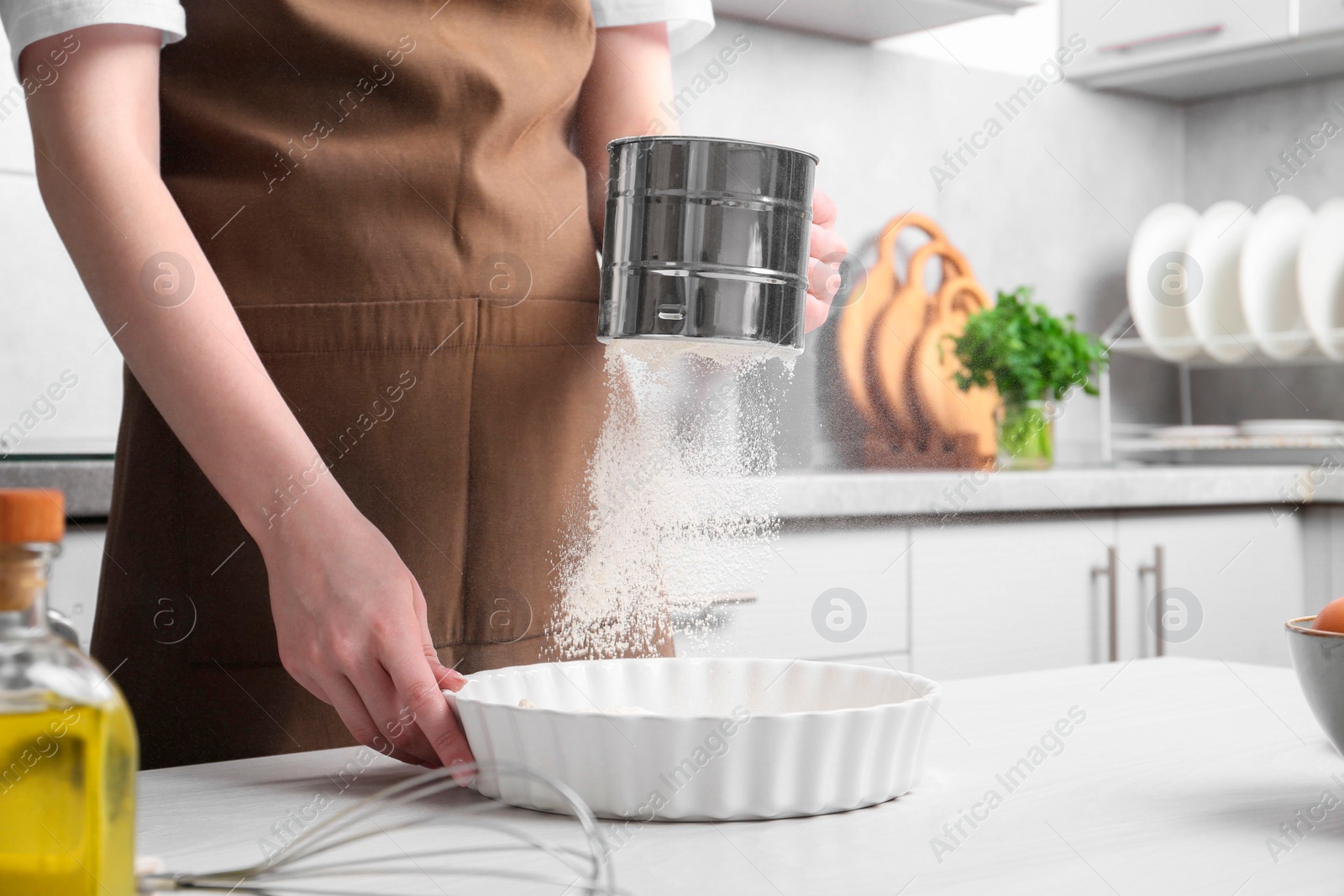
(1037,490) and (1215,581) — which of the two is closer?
(1037,490)

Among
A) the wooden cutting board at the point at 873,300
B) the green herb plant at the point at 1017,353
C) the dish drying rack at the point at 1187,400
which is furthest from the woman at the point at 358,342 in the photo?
the dish drying rack at the point at 1187,400

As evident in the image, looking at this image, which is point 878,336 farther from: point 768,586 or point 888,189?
point 768,586

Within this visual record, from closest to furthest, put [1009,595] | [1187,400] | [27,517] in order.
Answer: [27,517], [1009,595], [1187,400]

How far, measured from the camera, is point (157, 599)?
75 centimetres

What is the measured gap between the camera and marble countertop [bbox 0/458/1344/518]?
3.22 feet

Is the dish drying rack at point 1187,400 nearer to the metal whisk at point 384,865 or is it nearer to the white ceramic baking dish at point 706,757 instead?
the white ceramic baking dish at point 706,757

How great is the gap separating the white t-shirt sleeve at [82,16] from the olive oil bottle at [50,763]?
45cm

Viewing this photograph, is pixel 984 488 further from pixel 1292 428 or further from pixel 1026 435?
pixel 1292 428

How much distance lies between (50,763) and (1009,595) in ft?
4.16

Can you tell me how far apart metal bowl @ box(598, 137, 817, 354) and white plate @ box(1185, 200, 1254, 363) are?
5.79 feet

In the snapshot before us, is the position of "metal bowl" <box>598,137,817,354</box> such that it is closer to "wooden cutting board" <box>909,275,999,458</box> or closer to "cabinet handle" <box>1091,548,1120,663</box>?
"cabinet handle" <box>1091,548,1120,663</box>

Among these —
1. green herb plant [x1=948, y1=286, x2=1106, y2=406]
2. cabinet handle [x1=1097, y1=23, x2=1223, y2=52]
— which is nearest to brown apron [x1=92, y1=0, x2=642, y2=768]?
green herb plant [x1=948, y1=286, x2=1106, y2=406]

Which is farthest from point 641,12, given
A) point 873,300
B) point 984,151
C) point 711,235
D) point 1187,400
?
point 1187,400

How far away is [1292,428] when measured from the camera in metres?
2.01
